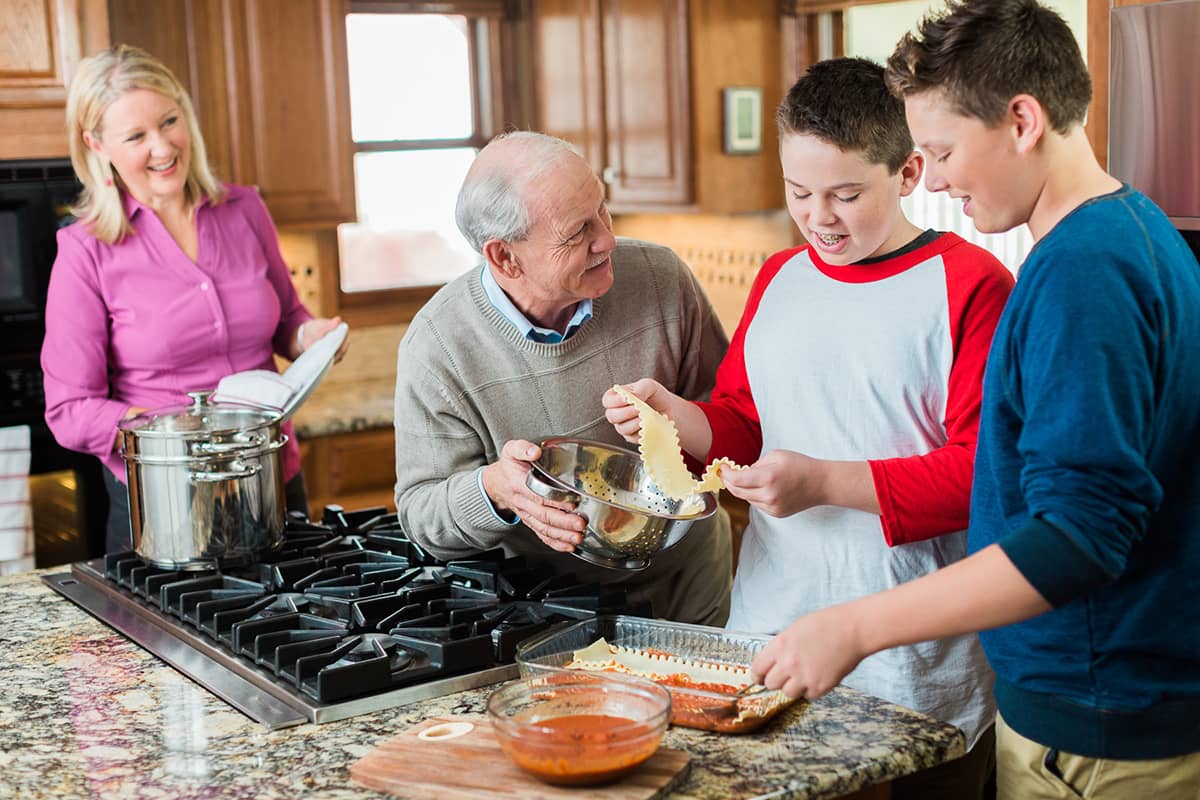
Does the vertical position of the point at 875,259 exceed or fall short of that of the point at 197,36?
it falls short

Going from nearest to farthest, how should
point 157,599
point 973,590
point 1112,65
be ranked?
1. point 973,590
2. point 157,599
3. point 1112,65

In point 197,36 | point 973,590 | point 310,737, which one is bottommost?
point 310,737

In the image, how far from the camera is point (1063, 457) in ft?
3.73

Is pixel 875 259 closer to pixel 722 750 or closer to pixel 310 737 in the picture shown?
pixel 722 750

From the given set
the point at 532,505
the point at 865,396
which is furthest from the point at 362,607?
the point at 865,396

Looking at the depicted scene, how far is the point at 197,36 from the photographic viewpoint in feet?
12.4

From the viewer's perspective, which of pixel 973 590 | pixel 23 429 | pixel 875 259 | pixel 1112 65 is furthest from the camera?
pixel 23 429

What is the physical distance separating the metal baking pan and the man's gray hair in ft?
2.02

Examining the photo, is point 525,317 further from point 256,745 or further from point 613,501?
point 256,745

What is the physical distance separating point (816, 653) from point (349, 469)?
9.17 feet

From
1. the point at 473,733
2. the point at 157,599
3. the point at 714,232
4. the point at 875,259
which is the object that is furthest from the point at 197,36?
the point at 473,733

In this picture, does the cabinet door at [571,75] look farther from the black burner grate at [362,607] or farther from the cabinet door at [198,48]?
the black burner grate at [362,607]

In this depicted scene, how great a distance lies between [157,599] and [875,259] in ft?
3.63

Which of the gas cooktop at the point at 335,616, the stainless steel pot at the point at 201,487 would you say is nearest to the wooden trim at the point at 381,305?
the gas cooktop at the point at 335,616
